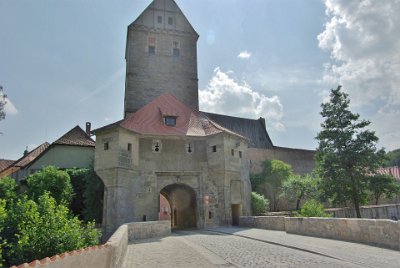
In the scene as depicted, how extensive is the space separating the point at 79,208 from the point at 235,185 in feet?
37.0

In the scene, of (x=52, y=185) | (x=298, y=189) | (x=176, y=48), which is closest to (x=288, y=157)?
(x=298, y=189)

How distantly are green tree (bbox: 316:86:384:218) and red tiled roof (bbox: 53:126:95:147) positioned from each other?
19095 millimetres

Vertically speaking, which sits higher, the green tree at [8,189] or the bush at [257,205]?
the green tree at [8,189]

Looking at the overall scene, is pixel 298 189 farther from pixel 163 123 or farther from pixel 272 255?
pixel 272 255

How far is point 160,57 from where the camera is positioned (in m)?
29.2

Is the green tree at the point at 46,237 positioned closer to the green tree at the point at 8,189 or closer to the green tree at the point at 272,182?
the green tree at the point at 8,189

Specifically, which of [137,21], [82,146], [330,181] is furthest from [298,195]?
[137,21]

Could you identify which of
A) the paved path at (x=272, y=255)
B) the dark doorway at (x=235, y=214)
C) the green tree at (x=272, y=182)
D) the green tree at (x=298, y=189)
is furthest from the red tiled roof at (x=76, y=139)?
the paved path at (x=272, y=255)

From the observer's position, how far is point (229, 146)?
21281 mm

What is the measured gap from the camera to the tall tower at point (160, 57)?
28.0 meters

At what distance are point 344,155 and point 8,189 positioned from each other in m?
22.9

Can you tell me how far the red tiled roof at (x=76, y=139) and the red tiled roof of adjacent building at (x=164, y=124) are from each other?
8493 millimetres

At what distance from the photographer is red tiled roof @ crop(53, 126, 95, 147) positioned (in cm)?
2782

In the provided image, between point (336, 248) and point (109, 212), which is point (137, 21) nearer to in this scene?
point (109, 212)
